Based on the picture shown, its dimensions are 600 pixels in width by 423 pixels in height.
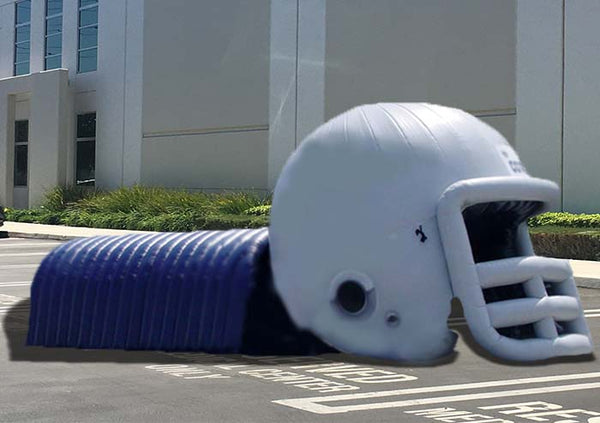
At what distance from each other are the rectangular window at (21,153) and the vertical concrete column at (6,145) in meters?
0.51

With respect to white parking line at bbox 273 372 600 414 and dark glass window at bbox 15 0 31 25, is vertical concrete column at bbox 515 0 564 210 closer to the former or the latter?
white parking line at bbox 273 372 600 414

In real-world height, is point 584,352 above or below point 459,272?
below

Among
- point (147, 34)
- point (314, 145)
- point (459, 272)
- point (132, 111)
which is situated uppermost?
point (147, 34)

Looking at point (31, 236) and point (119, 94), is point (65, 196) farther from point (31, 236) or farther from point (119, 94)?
point (31, 236)

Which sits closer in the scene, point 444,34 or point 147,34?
point 444,34

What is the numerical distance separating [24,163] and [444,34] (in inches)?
838

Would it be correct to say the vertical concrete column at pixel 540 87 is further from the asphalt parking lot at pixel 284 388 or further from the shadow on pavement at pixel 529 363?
the shadow on pavement at pixel 529 363

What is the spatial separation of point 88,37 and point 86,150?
4050mm

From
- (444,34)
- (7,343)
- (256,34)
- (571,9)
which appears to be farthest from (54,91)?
(7,343)

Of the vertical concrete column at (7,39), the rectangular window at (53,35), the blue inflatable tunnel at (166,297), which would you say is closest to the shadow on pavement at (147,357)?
the blue inflatable tunnel at (166,297)

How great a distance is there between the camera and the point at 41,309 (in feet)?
34.9

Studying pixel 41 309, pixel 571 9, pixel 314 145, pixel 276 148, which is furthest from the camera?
pixel 276 148

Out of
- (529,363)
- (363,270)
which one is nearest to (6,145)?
(363,270)

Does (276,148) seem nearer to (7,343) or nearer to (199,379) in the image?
(7,343)
